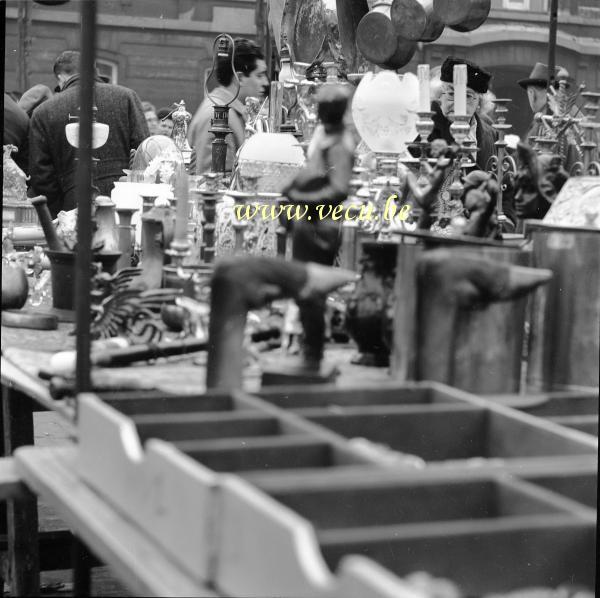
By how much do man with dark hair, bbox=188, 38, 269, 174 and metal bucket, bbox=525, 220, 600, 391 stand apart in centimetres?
162

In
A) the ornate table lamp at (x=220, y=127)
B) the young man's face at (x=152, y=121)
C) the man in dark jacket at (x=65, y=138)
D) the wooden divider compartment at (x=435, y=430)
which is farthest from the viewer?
the young man's face at (x=152, y=121)

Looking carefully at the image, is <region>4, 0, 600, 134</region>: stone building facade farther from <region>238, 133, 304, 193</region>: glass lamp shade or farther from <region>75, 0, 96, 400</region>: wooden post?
<region>238, 133, 304, 193</region>: glass lamp shade

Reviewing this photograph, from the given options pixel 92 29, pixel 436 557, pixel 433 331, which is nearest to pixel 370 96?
pixel 92 29

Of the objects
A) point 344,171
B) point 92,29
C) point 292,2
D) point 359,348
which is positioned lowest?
point 359,348

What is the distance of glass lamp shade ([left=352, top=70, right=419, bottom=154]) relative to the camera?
7.36 ft

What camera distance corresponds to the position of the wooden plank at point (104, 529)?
1075 millimetres

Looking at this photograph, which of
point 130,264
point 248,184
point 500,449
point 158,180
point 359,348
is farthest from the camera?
point 158,180

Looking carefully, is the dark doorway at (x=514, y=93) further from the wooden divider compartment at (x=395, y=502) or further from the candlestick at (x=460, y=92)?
the wooden divider compartment at (x=395, y=502)

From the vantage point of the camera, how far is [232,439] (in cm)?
126

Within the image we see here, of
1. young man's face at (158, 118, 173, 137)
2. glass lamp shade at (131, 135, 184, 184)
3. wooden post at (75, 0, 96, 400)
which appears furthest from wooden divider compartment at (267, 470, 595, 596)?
young man's face at (158, 118, 173, 137)

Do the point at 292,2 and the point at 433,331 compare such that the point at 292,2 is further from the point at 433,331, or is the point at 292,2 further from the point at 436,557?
the point at 436,557

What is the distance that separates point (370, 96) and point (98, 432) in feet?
3.86

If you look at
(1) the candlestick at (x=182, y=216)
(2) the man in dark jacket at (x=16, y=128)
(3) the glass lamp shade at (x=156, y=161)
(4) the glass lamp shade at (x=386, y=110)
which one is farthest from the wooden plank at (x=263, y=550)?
(2) the man in dark jacket at (x=16, y=128)

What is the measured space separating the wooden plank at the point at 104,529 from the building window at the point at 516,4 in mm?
1138
